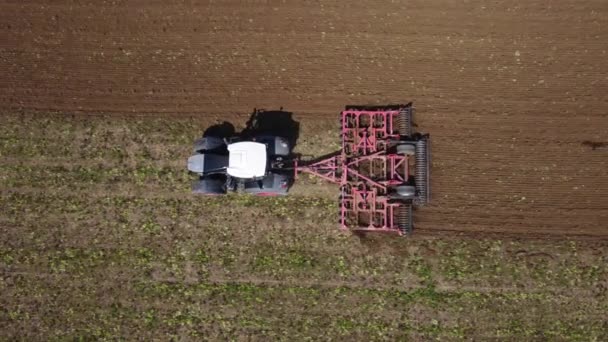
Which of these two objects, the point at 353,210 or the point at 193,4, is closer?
the point at 353,210

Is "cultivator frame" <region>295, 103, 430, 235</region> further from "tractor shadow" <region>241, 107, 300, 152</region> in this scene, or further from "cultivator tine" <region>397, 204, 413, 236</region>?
"tractor shadow" <region>241, 107, 300, 152</region>

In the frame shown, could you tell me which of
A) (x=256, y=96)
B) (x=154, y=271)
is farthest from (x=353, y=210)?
(x=154, y=271)

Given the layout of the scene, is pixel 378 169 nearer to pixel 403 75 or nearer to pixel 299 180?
pixel 299 180

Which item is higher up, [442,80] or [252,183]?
[442,80]

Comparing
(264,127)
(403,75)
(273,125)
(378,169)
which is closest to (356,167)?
(378,169)

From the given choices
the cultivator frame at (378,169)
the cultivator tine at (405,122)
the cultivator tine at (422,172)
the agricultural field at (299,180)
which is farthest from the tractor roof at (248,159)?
the cultivator tine at (422,172)

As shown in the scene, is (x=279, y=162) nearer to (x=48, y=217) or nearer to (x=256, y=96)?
(x=256, y=96)
